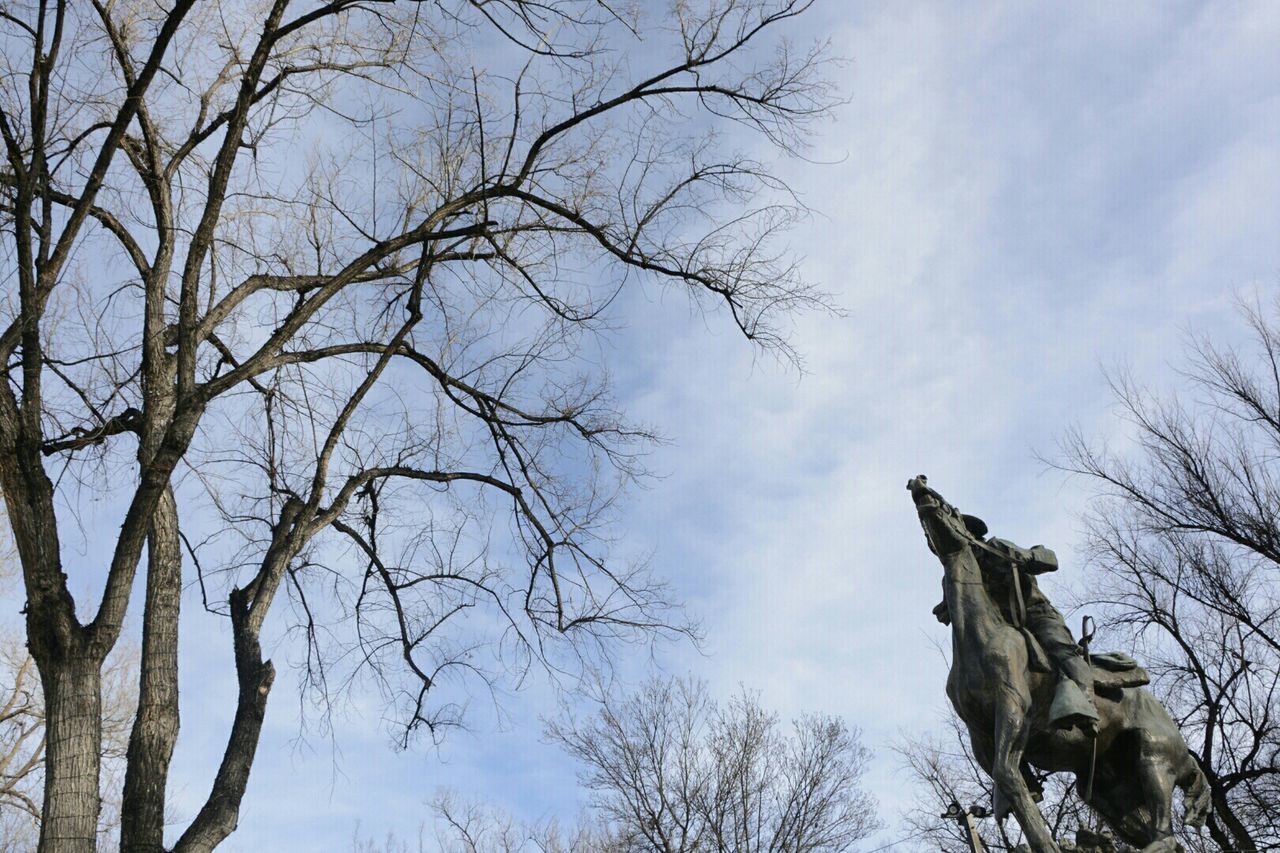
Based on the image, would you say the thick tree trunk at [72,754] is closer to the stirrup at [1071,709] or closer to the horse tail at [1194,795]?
Answer: the stirrup at [1071,709]

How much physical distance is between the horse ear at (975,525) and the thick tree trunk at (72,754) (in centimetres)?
585

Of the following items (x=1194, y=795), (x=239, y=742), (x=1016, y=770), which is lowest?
(x=1194, y=795)

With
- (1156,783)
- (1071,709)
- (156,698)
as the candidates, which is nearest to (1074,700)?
(1071,709)

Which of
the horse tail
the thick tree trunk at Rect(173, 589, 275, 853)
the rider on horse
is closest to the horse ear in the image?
the rider on horse

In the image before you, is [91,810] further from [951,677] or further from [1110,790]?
[1110,790]

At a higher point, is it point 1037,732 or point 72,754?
point 72,754

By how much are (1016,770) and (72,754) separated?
224 inches

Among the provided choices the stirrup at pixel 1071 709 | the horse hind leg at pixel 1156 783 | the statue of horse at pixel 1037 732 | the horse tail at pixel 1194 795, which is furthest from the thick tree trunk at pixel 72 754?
the horse tail at pixel 1194 795

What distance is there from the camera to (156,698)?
8219 mm

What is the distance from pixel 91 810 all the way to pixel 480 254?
220 inches

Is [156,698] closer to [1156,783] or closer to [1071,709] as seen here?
[1071,709]

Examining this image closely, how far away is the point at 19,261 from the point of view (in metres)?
8.39

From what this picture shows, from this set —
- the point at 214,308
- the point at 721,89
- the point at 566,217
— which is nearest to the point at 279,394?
the point at 214,308

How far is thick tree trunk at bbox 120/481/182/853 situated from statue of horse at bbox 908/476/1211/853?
204 inches
